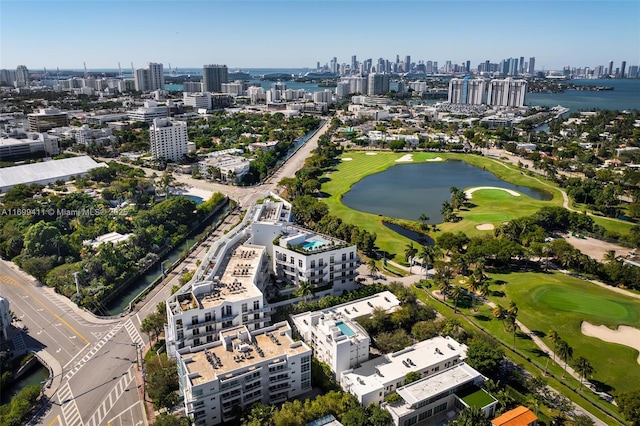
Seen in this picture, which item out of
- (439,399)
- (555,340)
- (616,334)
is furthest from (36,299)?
(616,334)

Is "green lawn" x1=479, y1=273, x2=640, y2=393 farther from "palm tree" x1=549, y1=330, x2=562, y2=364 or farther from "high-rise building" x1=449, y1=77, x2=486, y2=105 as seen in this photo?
"high-rise building" x1=449, y1=77, x2=486, y2=105

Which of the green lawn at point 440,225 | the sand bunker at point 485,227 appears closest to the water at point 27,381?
the green lawn at point 440,225

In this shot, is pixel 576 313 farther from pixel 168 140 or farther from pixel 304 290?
pixel 168 140

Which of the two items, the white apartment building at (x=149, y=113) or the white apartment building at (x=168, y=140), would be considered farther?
the white apartment building at (x=149, y=113)

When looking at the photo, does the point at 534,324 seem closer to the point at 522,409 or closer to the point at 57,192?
the point at 522,409

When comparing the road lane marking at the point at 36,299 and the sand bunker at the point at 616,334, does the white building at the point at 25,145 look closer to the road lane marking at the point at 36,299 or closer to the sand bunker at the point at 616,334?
the road lane marking at the point at 36,299

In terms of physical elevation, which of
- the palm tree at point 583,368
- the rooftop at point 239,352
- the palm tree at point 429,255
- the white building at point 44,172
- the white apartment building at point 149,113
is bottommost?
the palm tree at point 583,368

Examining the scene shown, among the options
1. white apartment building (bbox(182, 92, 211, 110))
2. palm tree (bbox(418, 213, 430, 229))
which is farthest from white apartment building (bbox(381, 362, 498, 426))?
white apartment building (bbox(182, 92, 211, 110))

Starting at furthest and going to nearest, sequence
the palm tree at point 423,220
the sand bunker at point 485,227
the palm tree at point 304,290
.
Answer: the palm tree at point 423,220 → the sand bunker at point 485,227 → the palm tree at point 304,290
